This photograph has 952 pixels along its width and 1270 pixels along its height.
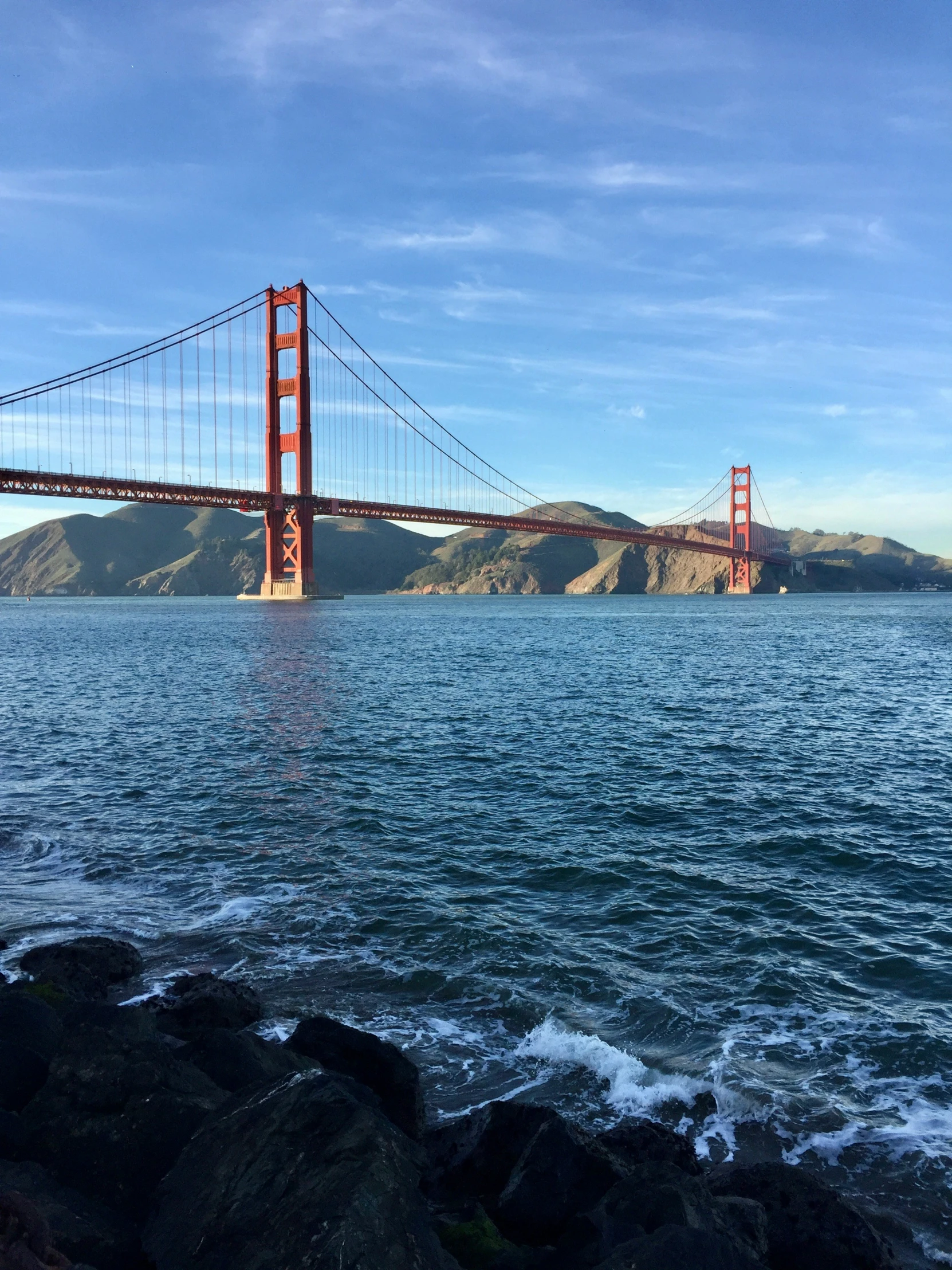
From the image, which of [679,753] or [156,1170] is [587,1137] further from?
[679,753]

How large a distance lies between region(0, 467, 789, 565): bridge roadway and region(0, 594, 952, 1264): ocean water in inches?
1704

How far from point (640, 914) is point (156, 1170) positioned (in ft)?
21.5

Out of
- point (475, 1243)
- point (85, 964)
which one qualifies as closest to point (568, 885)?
point (85, 964)

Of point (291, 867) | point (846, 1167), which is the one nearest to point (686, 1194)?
A: point (846, 1167)

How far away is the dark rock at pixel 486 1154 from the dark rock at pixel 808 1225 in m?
1.15

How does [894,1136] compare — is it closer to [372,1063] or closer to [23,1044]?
[372,1063]

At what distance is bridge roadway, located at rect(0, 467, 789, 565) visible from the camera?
6712 centimetres

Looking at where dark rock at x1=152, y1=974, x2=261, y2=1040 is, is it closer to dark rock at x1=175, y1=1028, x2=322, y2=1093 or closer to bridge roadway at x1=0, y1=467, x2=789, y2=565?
dark rock at x1=175, y1=1028, x2=322, y2=1093

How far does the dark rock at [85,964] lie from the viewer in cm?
817

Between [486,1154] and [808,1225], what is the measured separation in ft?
6.09

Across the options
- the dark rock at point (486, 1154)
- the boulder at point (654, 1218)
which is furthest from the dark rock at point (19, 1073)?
the boulder at point (654, 1218)

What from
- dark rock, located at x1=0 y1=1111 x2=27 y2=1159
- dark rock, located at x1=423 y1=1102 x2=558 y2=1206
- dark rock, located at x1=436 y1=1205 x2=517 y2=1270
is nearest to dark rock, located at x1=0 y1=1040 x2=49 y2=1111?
dark rock, located at x1=0 y1=1111 x2=27 y2=1159

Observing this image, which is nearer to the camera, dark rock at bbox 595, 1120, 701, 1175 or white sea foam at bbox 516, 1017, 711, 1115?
dark rock at bbox 595, 1120, 701, 1175

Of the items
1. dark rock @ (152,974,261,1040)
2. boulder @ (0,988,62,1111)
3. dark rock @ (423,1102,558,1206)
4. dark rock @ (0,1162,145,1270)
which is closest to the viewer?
dark rock @ (0,1162,145,1270)
